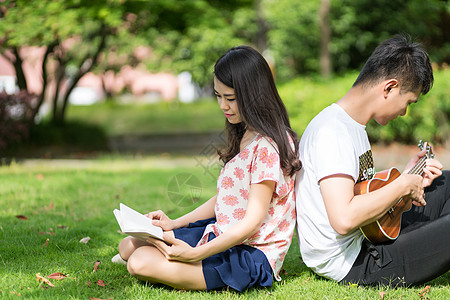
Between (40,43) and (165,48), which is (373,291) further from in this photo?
(165,48)

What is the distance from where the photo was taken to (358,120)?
2760 millimetres

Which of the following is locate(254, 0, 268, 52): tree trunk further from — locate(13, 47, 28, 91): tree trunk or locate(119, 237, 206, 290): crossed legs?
locate(119, 237, 206, 290): crossed legs

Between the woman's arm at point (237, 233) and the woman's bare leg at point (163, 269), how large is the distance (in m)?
0.06

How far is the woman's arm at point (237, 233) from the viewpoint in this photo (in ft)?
8.56

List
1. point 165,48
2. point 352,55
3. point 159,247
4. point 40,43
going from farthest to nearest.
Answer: point 165,48 < point 352,55 < point 40,43 < point 159,247

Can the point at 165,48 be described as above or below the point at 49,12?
below

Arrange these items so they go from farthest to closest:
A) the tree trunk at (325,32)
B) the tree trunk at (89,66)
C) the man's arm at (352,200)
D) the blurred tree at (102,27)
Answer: the tree trunk at (325,32)
the tree trunk at (89,66)
the blurred tree at (102,27)
the man's arm at (352,200)

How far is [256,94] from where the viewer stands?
2689mm

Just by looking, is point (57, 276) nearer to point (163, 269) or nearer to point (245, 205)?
point (163, 269)

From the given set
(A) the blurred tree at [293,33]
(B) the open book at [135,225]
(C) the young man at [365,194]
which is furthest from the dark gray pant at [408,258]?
(A) the blurred tree at [293,33]

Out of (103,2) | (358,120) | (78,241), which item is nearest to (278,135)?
(358,120)

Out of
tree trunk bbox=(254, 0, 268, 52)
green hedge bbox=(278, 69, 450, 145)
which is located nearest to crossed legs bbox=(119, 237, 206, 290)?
green hedge bbox=(278, 69, 450, 145)

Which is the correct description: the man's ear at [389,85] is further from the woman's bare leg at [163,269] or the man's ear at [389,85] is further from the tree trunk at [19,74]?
the tree trunk at [19,74]

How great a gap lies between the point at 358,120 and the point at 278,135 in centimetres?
43
